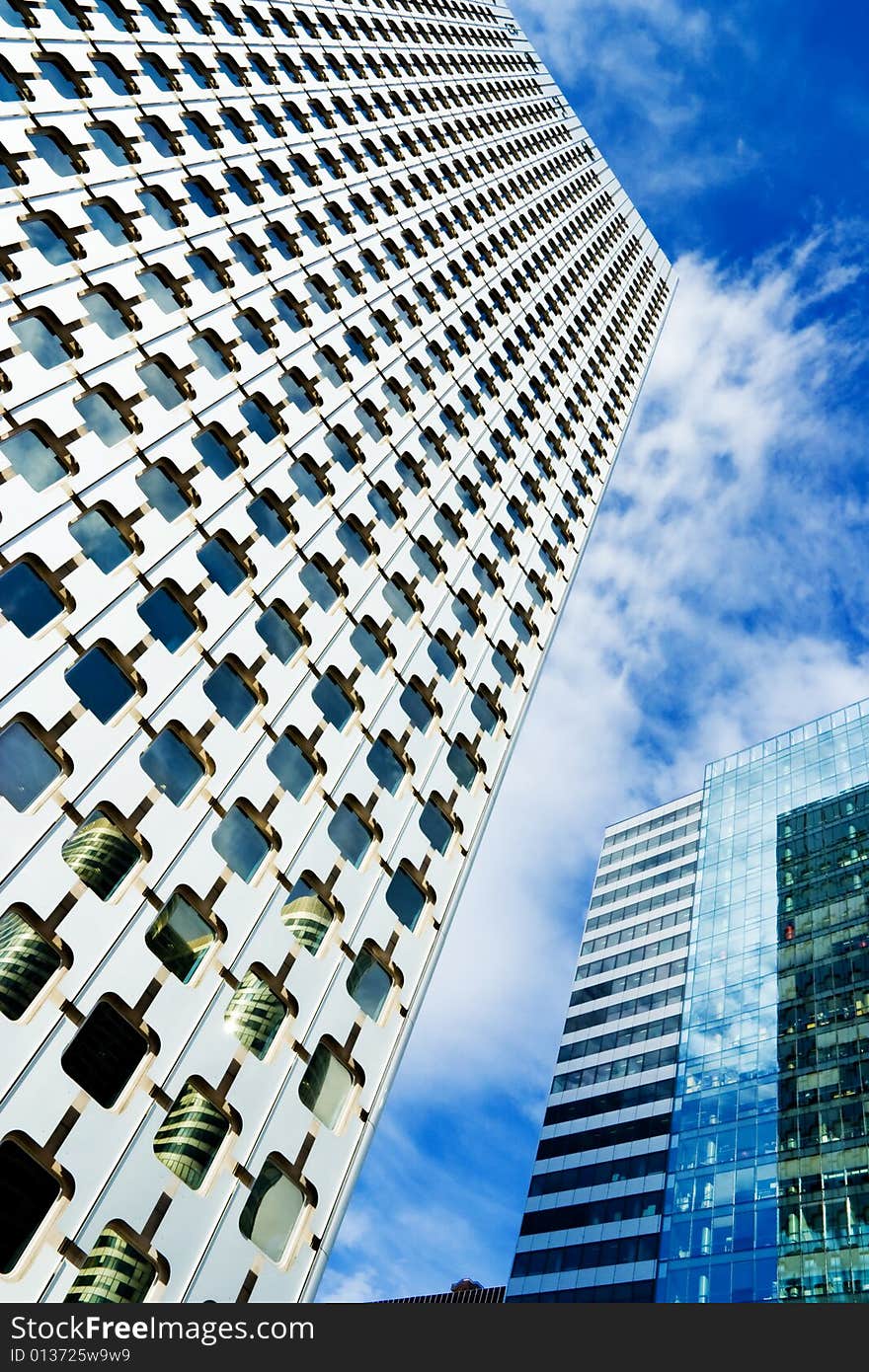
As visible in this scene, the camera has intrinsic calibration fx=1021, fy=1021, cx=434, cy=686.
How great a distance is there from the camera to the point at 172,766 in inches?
799

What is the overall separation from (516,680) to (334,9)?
34.2 m

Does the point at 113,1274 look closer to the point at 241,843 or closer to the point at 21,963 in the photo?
the point at 21,963

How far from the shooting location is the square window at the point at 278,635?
24328mm

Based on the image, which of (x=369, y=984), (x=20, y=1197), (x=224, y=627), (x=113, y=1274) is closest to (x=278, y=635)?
(x=224, y=627)

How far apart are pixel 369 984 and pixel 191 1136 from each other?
623 cm

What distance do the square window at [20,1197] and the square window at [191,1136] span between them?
2154 millimetres

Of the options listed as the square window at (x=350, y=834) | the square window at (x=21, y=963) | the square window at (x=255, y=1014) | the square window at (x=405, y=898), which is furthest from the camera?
the square window at (x=405, y=898)

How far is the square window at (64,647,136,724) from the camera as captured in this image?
19125 millimetres

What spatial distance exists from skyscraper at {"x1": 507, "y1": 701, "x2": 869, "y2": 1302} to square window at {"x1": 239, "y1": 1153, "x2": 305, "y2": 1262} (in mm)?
52847

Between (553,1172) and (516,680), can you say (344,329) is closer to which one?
(516,680)

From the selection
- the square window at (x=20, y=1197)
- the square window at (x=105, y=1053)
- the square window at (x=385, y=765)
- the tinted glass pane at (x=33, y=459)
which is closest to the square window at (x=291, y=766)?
the square window at (x=385, y=765)

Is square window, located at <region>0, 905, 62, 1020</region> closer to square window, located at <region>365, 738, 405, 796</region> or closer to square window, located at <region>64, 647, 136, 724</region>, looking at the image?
square window, located at <region>64, 647, 136, 724</region>

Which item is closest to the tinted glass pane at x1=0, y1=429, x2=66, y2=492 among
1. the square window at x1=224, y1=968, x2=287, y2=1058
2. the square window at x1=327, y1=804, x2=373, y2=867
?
the square window at x1=327, y1=804, x2=373, y2=867

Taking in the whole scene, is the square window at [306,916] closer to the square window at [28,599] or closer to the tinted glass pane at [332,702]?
the tinted glass pane at [332,702]
